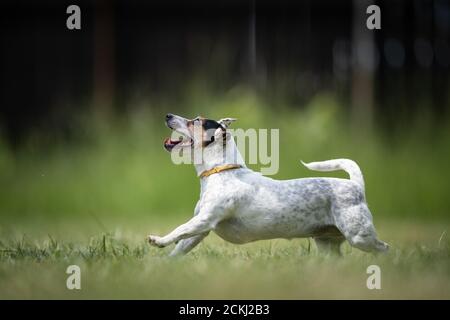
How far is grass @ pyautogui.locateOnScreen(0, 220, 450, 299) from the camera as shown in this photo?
333 centimetres

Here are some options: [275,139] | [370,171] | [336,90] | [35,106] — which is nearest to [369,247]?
[275,139]

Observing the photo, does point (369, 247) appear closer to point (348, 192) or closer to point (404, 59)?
point (348, 192)

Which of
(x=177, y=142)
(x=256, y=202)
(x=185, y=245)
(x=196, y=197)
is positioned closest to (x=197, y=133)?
(x=177, y=142)

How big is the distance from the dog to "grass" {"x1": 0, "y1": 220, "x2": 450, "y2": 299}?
15cm

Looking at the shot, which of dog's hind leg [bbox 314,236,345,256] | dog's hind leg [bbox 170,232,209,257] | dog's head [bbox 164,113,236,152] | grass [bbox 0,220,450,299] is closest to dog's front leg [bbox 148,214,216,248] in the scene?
grass [bbox 0,220,450,299]

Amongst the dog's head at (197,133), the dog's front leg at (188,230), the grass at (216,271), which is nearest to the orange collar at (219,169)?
the dog's head at (197,133)

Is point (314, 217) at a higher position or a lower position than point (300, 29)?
lower

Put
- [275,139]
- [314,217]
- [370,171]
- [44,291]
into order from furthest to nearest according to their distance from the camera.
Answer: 1. [370,171]
2. [275,139]
3. [314,217]
4. [44,291]

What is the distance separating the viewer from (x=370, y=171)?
6.82 m

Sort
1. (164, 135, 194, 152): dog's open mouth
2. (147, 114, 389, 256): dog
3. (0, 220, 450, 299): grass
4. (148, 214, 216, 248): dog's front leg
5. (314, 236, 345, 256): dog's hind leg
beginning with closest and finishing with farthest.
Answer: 1. (0, 220, 450, 299): grass
2. (148, 214, 216, 248): dog's front leg
3. (147, 114, 389, 256): dog
4. (164, 135, 194, 152): dog's open mouth
5. (314, 236, 345, 256): dog's hind leg

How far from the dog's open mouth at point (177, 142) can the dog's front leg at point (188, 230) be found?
0.43 m

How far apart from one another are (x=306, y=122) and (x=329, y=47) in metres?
0.94

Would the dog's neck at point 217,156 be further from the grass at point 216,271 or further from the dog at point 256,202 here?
the grass at point 216,271

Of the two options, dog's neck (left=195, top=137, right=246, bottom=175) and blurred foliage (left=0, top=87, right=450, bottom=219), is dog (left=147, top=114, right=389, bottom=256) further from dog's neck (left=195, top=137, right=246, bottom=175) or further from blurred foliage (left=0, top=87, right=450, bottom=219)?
blurred foliage (left=0, top=87, right=450, bottom=219)
